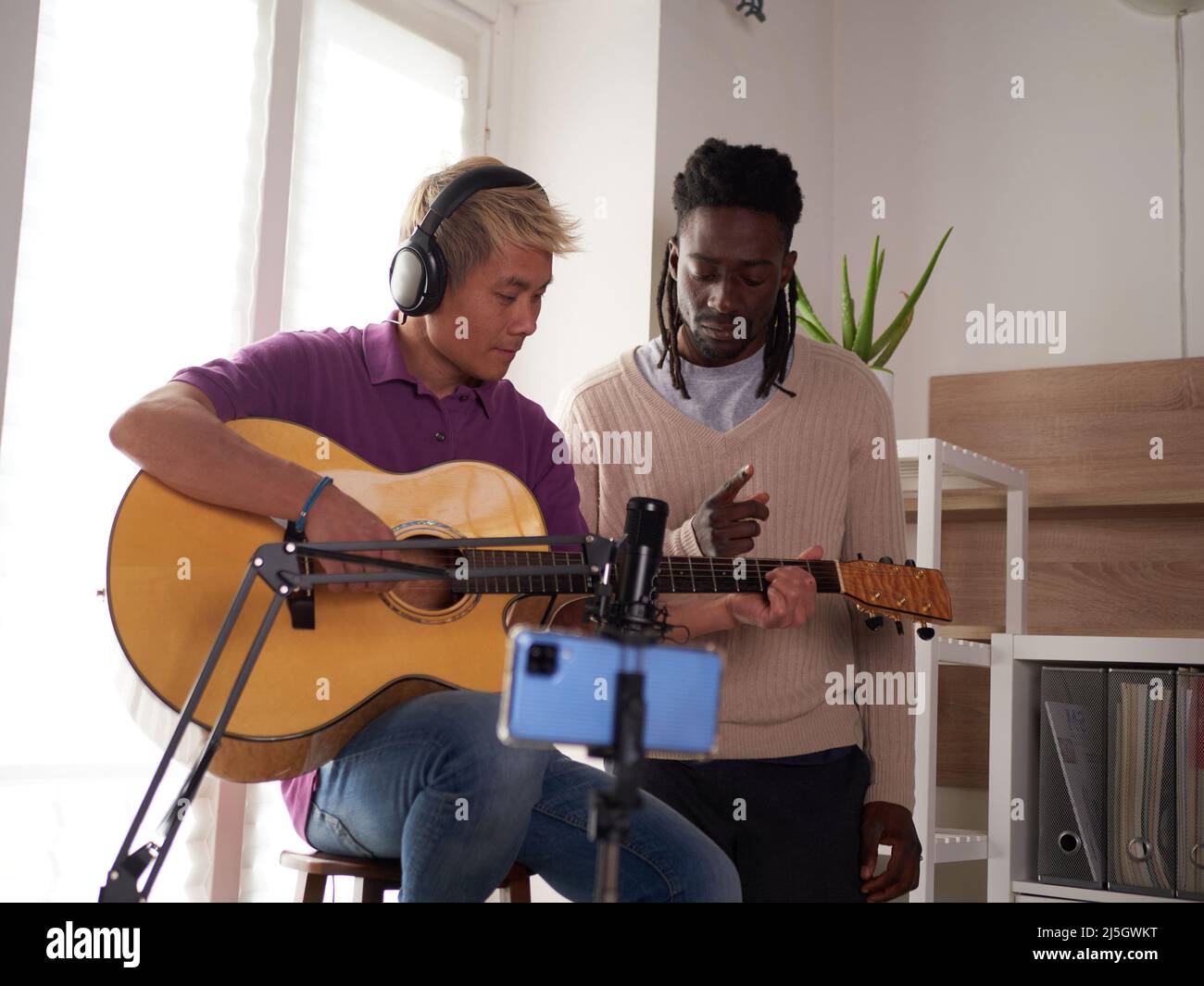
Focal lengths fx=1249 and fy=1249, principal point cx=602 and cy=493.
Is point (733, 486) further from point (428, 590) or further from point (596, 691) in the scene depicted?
point (596, 691)

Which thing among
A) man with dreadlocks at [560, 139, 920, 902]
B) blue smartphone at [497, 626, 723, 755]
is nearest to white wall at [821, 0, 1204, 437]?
man with dreadlocks at [560, 139, 920, 902]

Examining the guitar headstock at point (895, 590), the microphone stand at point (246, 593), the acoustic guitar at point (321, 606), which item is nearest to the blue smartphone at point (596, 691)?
the microphone stand at point (246, 593)

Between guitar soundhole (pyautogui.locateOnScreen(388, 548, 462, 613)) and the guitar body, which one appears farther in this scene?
guitar soundhole (pyautogui.locateOnScreen(388, 548, 462, 613))

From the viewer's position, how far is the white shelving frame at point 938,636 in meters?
2.01

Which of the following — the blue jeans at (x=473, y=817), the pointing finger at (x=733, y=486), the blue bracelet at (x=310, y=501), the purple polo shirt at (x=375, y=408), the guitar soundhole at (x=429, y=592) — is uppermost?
the purple polo shirt at (x=375, y=408)

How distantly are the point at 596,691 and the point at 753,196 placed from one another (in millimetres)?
1299

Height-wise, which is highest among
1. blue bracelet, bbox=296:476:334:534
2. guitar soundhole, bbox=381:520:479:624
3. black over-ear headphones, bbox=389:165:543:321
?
black over-ear headphones, bbox=389:165:543:321

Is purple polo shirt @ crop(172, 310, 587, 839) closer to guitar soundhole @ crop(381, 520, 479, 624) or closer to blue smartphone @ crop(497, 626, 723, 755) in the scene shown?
guitar soundhole @ crop(381, 520, 479, 624)

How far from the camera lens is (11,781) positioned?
1731mm

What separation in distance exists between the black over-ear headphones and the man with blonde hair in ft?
0.10

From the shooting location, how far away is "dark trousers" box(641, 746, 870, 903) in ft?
5.47

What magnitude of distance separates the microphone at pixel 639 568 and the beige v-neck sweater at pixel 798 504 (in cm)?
74

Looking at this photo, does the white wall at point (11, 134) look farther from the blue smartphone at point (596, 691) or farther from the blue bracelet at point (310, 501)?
the blue smartphone at point (596, 691)
